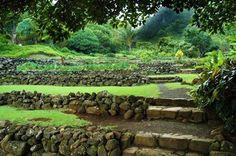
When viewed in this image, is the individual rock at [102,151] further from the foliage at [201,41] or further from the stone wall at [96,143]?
the foliage at [201,41]

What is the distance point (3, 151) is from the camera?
27.5 ft

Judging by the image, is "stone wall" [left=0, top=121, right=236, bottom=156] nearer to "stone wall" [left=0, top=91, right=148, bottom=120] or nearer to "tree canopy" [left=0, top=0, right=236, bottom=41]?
"stone wall" [left=0, top=91, right=148, bottom=120]

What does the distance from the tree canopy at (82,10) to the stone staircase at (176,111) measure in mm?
2197

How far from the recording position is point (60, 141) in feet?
25.5

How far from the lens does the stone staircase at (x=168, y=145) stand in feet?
21.0

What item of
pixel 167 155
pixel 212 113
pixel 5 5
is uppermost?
pixel 5 5

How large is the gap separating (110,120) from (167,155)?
2.80 metres

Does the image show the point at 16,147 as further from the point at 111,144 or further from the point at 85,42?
the point at 85,42

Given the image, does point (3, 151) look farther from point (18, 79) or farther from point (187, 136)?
point (18, 79)

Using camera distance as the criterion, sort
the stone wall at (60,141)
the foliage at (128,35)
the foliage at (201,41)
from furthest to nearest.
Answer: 1. the foliage at (128,35)
2. the foliage at (201,41)
3. the stone wall at (60,141)

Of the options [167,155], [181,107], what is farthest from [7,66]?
[167,155]

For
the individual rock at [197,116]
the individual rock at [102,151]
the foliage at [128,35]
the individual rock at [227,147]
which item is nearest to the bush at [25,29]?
the foliage at [128,35]

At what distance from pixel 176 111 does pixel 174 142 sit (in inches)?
59.3

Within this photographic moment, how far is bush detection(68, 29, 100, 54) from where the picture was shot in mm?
44375
